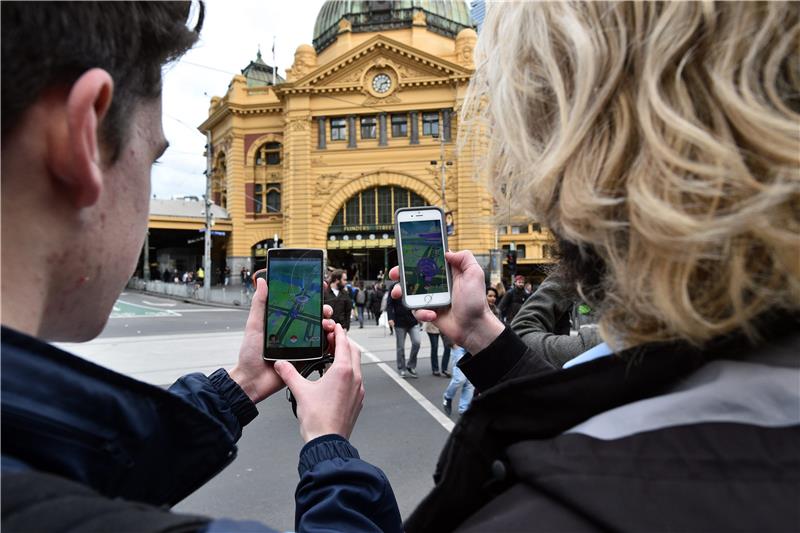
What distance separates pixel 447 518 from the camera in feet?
2.90

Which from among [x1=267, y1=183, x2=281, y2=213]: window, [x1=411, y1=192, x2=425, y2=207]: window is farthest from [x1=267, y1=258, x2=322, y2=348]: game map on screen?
[x1=267, y1=183, x2=281, y2=213]: window

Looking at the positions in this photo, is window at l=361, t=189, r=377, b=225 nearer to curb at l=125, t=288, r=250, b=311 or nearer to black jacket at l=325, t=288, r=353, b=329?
curb at l=125, t=288, r=250, b=311

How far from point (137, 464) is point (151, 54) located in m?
0.80

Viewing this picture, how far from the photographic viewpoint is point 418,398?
730 centimetres

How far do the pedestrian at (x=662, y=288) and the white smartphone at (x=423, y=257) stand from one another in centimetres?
128

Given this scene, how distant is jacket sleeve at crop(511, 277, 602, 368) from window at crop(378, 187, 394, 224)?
33117 millimetres

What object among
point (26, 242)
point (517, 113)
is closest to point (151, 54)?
point (26, 242)

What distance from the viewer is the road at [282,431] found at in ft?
12.8

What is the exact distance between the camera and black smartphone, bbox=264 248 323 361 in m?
1.99

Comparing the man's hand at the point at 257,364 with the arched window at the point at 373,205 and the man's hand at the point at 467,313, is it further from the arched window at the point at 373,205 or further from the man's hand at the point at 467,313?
the arched window at the point at 373,205

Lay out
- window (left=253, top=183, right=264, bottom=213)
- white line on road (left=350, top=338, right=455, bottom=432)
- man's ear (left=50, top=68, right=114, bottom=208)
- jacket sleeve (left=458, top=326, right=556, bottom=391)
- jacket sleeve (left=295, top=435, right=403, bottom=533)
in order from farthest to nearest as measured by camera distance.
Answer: window (left=253, top=183, right=264, bottom=213), white line on road (left=350, top=338, right=455, bottom=432), jacket sleeve (left=458, top=326, right=556, bottom=391), jacket sleeve (left=295, top=435, right=403, bottom=533), man's ear (left=50, top=68, right=114, bottom=208)

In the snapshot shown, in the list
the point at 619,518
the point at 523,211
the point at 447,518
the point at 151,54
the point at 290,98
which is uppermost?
the point at 290,98

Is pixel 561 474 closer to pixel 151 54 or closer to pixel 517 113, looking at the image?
pixel 517 113

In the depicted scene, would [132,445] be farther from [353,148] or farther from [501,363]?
[353,148]
